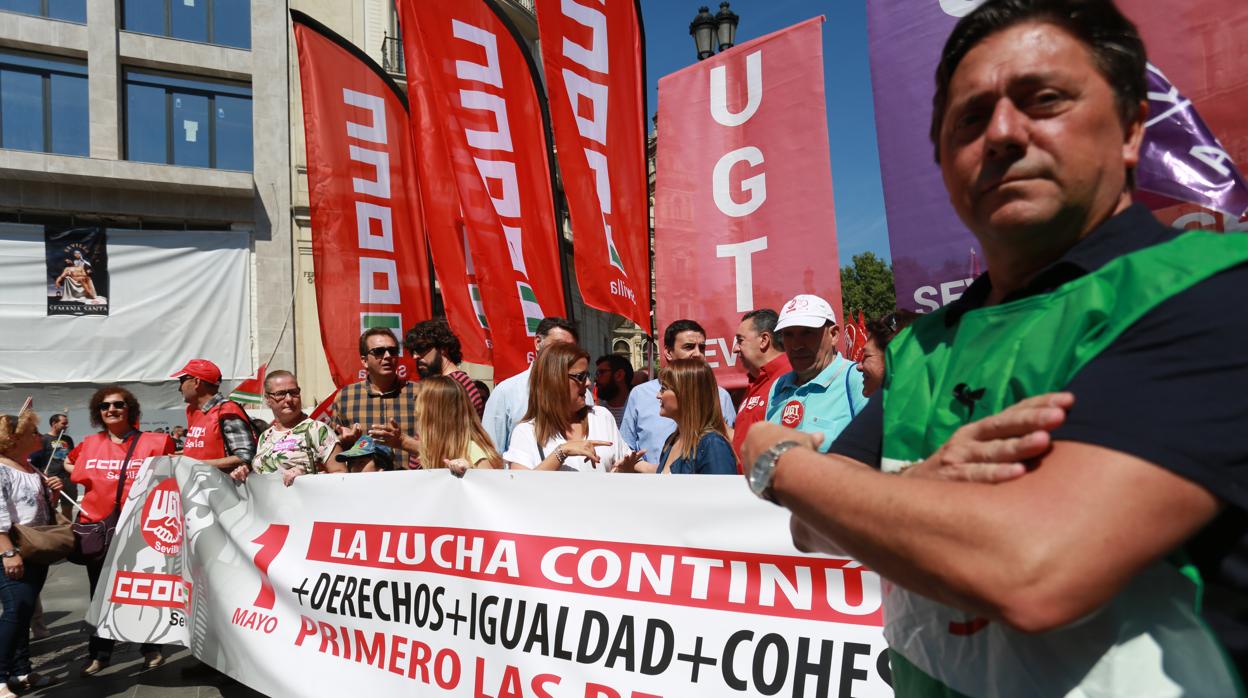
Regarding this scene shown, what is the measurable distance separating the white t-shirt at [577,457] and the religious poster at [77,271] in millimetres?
19078

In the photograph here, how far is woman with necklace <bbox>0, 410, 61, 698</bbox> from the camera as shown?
4938 millimetres

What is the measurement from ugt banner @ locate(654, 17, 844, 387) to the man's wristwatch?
11.1 feet

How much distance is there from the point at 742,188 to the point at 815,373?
118cm

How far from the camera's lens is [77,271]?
62.1ft

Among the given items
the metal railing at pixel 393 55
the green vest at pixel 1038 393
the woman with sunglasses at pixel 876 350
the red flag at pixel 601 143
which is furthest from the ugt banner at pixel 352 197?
the metal railing at pixel 393 55

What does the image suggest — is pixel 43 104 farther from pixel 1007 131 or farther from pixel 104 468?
pixel 1007 131

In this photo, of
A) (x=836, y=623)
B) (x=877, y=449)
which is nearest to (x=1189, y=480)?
(x=877, y=449)

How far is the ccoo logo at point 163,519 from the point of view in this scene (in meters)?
5.20

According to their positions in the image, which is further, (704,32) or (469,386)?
(704,32)

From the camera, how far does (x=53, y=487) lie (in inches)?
235

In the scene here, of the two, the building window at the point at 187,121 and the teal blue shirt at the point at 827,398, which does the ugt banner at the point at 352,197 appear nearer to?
the teal blue shirt at the point at 827,398

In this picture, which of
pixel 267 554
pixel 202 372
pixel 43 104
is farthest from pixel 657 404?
pixel 43 104

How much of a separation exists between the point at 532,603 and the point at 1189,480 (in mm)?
2692

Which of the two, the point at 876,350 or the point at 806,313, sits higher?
the point at 806,313
